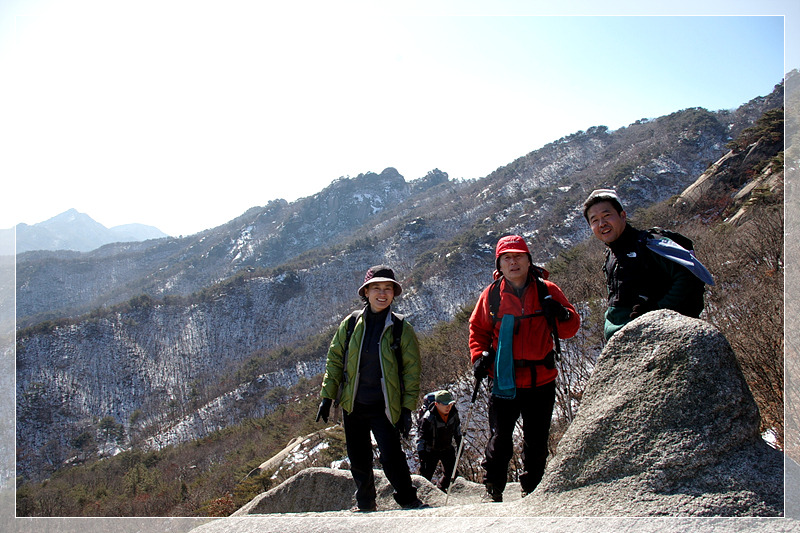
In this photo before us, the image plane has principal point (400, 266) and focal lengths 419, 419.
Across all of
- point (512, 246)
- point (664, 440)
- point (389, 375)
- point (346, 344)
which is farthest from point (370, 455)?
point (664, 440)

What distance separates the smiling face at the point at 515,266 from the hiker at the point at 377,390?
75 cm

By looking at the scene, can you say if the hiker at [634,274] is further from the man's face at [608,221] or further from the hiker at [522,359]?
the hiker at [522,359]

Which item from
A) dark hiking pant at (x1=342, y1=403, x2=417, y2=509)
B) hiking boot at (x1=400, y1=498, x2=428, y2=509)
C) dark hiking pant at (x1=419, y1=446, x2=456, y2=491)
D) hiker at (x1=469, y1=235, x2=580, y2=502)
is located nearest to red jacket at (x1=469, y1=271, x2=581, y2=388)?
hiker at (x1=469, y1=235, x2=580, y2=502)

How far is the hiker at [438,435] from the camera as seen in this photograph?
4.73 meters

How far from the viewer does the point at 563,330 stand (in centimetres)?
276

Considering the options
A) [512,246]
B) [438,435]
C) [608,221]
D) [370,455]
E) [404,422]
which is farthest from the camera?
[438,435]

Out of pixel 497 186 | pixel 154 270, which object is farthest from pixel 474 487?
pixel 154 270

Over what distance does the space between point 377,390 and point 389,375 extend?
0.15m

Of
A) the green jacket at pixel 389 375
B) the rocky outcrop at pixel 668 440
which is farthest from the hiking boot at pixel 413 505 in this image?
the rocky outcrop at pixel 668 440

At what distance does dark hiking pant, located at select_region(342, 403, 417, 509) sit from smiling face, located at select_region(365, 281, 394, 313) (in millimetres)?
737

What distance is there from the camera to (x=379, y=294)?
317cm

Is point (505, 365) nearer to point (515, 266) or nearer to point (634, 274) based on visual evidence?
point (515, 266)

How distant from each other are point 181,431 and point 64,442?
9367mm

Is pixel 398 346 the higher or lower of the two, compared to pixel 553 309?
lower
